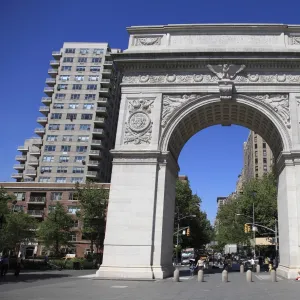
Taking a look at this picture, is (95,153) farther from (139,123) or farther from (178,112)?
(178,112)

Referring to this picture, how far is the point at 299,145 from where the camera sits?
2320 centimetres

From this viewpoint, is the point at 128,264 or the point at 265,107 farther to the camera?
the point at 265,107

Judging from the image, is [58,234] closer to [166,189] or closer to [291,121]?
[166,189]

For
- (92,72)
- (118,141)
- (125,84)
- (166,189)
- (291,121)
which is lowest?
(166,189)

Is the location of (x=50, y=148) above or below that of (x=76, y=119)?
below

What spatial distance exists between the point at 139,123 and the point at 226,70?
7348 millimetres

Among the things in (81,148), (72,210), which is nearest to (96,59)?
(81,148)

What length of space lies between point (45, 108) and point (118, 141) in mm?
57491

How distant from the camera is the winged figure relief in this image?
2534 cm

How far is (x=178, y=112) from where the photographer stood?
25125 millimetres

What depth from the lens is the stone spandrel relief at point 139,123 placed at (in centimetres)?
2472

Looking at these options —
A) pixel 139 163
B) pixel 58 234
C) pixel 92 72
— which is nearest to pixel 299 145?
pixel 139 163

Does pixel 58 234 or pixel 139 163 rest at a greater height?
pixel 139 163

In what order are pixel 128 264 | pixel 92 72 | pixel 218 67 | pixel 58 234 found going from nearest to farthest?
pixel 128 264
pixel 218 67
pixel 58 234
pixel 92 72
